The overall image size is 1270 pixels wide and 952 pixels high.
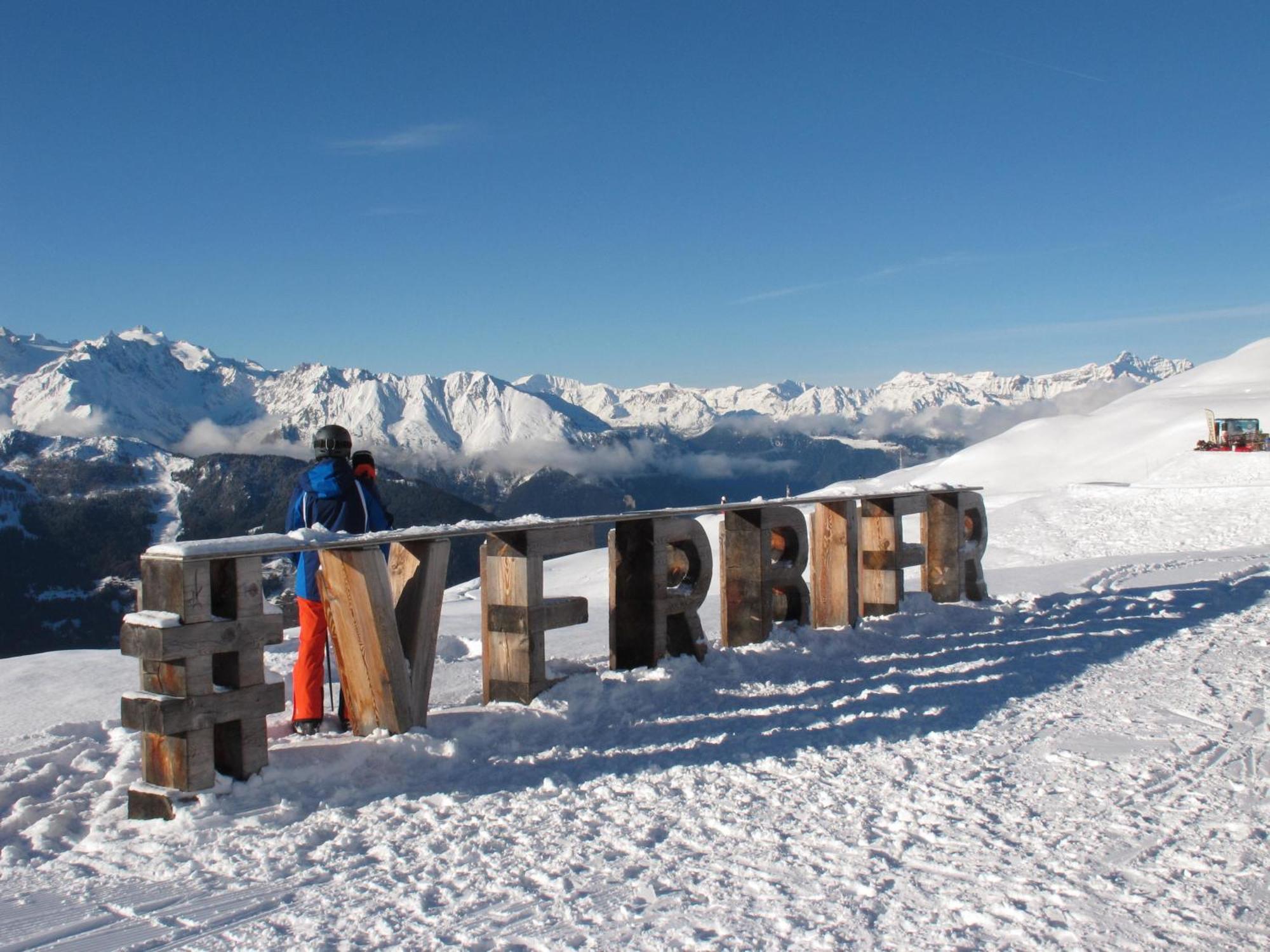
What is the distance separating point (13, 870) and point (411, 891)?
6.01ft

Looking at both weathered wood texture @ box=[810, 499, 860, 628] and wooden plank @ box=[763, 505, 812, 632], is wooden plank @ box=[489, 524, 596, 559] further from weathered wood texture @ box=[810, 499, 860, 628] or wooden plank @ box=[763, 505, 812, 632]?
weathered wood texture @ box=[810, 499, 860, 628]

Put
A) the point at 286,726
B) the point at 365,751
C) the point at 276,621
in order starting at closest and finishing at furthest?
the point at 276,621, the point at 365,751, the point at 286,726

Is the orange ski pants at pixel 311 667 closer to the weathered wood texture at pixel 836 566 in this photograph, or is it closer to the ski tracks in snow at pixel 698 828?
the ski tracks in snow at pixel 698 828

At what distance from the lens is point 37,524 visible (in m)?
198

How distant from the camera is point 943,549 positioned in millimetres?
12141

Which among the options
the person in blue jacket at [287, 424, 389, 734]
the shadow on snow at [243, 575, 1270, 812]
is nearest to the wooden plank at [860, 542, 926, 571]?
the shadow on snow at [243, 575, 1270, 812]

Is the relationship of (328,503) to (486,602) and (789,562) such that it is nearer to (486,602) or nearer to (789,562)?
(486,602)

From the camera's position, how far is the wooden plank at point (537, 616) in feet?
23.3

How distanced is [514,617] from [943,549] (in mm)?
6772

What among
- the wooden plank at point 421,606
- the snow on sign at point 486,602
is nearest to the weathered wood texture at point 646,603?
the snow on sign at point 486,602

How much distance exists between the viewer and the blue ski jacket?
6805mm

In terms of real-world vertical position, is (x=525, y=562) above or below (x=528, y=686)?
above

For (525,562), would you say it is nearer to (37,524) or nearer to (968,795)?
(968,795)

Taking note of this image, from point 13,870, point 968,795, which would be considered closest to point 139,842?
point 13,870
